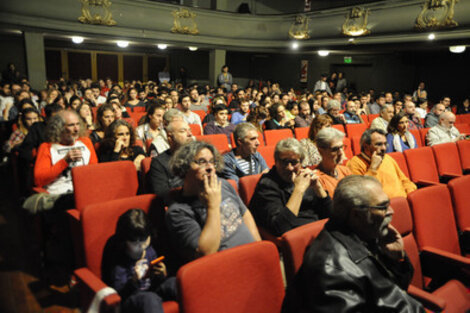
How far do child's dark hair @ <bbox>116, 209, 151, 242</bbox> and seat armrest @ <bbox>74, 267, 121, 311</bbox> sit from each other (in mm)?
235

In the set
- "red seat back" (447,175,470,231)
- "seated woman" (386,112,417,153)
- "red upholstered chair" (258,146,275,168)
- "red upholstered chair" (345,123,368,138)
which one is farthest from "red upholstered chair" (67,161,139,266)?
"red upholstered chair" (345,123,368,138)

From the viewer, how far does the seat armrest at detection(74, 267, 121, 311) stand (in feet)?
4.42

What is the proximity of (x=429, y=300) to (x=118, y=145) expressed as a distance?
2.58 metres

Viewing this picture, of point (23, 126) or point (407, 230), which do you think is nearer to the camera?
point (407, 230)

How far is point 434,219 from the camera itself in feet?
7.07

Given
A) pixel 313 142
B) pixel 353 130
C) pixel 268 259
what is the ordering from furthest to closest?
pixel 353 130, pixel 313 142, pixel 268 259

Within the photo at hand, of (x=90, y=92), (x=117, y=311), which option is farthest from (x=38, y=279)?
(x=90, y=92)

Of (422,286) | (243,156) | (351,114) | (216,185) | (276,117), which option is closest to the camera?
(216,185)

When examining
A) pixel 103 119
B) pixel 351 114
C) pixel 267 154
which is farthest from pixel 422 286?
pixel 351 114

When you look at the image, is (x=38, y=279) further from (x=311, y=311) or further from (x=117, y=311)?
(x=311, y=311)

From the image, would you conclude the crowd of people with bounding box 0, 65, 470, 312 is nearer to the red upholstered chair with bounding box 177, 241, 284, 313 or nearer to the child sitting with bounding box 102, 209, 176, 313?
the child sitting with bounding box 102, 209, 176, 313

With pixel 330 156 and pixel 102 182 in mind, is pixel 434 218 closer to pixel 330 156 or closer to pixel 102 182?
pixel 330 156

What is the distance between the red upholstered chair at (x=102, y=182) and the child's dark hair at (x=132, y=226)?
1.93 feet

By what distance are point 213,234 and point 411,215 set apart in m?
1.29
